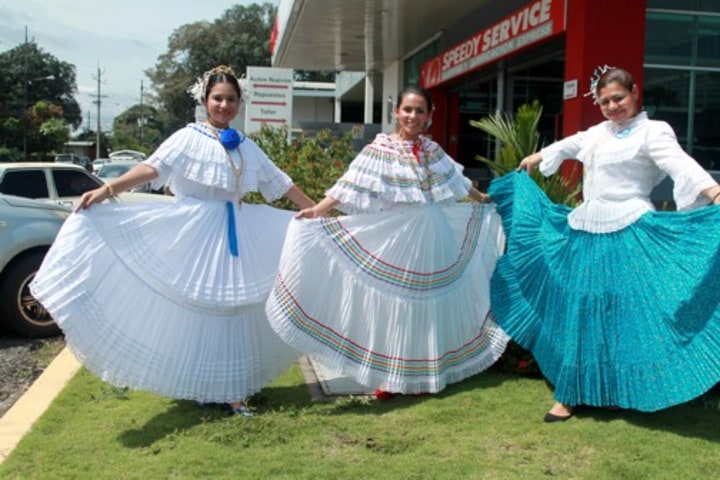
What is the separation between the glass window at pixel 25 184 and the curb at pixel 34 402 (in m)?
3.49

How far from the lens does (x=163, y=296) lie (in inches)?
155

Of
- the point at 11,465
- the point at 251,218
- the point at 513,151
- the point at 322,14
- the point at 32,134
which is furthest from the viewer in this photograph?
the point at 32,134

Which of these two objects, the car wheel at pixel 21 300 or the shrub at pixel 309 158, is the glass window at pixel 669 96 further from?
the car wheel at pixel 21 300

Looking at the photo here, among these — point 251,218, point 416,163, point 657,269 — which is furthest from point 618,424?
point 251,218

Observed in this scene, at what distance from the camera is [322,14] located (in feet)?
54.0

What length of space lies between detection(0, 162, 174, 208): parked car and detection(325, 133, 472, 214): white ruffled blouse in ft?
16.7

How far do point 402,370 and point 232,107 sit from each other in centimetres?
185

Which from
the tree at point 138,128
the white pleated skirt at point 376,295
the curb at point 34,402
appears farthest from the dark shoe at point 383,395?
the tree at point 138,128

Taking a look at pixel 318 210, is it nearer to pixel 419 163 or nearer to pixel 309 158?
pixel 419 163

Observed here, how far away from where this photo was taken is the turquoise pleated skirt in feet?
11.5

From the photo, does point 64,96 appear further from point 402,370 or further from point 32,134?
point 402,370

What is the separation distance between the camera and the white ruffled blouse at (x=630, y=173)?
11.8 feet

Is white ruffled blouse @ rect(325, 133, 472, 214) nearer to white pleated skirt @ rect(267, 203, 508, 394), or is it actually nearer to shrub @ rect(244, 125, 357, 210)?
white pleated skirt @ rect(267, 203, 508, 394)

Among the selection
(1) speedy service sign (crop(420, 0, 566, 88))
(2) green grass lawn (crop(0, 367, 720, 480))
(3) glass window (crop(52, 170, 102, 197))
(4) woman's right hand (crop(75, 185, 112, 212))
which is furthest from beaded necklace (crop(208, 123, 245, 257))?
(1) speedy service sign (crop(420, 0, 566, 88))
